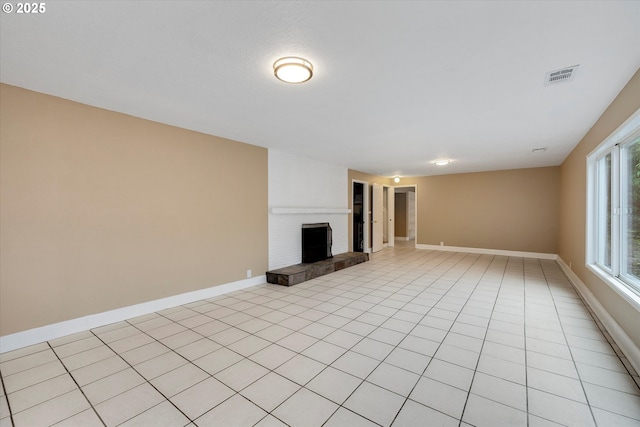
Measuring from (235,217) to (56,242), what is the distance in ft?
7.05

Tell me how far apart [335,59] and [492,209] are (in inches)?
295

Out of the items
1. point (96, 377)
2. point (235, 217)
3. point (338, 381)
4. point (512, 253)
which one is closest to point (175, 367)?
point (96, 377)

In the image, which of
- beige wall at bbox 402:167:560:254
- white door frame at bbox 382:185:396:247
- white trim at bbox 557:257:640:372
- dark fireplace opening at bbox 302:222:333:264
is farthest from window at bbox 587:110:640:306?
white door frame at bbox 382:185:396:247

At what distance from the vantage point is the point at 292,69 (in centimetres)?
210

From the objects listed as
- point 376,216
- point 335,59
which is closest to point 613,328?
point 335,59

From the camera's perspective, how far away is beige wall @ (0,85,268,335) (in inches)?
100

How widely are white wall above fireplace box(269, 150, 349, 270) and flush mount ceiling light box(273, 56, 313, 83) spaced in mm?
2933

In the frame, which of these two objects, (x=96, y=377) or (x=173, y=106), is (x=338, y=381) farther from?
(x=173, y=106)

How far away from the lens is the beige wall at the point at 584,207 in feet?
7.74

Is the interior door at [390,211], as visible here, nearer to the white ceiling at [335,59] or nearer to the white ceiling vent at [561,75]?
the white ceiling at [335,59]

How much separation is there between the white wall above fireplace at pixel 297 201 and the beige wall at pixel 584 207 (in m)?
4.51

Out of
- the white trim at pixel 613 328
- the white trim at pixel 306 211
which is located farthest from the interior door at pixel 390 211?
the white trim at pixel 613 328

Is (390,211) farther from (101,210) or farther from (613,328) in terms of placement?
(101,210)

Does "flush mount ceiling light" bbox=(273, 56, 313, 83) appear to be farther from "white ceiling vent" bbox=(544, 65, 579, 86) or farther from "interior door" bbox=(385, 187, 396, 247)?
"interior door" bbox=(385, 187, 396, 247)
